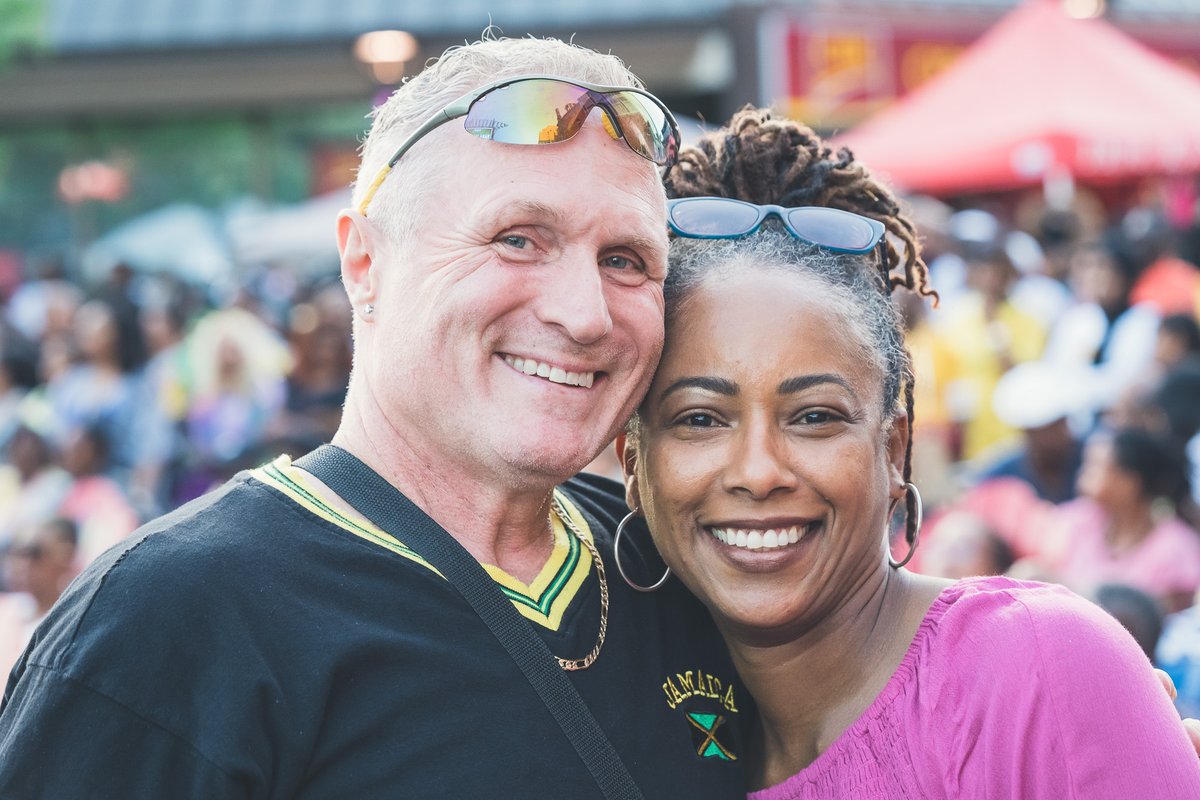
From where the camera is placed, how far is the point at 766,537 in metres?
2.31

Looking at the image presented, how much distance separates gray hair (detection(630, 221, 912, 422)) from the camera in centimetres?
238

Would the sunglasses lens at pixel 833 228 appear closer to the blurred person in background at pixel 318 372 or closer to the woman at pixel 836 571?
the woman at pixel 836 571

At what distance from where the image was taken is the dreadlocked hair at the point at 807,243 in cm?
241

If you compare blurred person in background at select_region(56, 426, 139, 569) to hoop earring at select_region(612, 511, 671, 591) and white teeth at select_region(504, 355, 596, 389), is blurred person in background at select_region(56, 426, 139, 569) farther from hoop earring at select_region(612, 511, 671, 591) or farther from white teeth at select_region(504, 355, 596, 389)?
white teeth at select_region(504, 355, 596, 389)

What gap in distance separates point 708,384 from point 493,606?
53cm

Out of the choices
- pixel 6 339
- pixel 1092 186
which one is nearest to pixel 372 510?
pixel 6 339

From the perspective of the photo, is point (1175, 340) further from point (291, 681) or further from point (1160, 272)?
point (291, 681)

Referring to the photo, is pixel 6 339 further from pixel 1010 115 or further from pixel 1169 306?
pixel 1169 306

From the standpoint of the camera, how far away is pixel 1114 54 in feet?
30.8

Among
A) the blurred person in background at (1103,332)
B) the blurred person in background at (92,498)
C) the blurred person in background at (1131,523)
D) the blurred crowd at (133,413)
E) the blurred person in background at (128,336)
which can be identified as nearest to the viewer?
the blurred person in background at (1131,523)

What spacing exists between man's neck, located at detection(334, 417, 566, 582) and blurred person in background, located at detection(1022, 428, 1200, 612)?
3.71 metres

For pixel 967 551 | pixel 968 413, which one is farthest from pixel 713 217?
pixel 968 413

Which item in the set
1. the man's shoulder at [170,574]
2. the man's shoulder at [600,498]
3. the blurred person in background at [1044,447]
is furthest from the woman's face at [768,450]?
the blurred person in background at [1044,447]

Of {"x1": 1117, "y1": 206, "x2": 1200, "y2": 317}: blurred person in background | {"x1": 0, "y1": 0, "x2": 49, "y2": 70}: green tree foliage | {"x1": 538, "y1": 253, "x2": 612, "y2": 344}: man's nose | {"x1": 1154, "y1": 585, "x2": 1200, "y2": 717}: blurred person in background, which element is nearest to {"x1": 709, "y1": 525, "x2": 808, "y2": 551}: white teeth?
{"x1": 538, "y1": 253, "x2": 612, "y2": 344}: man's nose
